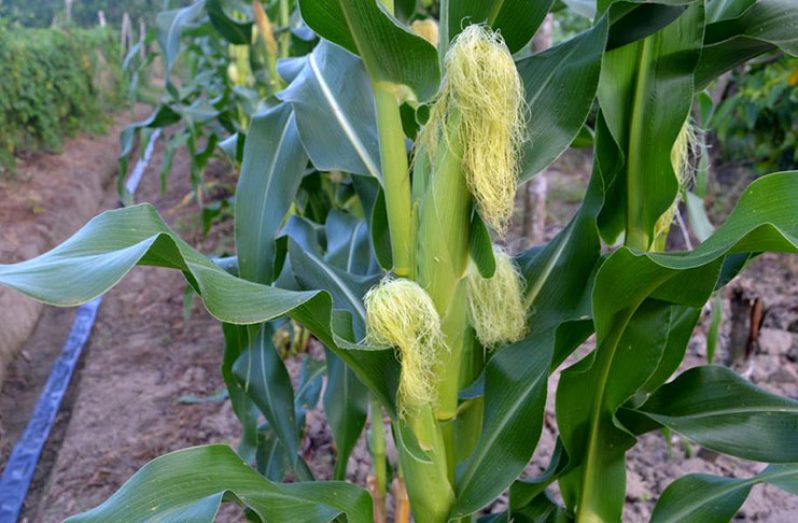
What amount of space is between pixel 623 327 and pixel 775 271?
322 cm

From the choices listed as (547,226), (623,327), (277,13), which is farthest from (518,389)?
(547,226)

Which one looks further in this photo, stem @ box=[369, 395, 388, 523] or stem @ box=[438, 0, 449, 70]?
stem @ box=[369, 395, 388, 523]

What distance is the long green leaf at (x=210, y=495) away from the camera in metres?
0.84

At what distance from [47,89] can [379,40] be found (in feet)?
27.5

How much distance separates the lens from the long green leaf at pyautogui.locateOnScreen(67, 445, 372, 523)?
84 cm

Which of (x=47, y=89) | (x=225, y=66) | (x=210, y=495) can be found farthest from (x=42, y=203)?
(x=210, y=495)

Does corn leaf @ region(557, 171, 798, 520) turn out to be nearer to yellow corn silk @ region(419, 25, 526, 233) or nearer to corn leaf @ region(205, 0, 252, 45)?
yellow corn silk @ region(419, 25, 526, 233)

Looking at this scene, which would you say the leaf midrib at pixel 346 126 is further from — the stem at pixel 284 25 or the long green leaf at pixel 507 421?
the stem at pixel 284 25

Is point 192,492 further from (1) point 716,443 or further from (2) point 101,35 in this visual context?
(2) point 101,35

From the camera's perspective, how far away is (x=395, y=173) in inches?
37.3

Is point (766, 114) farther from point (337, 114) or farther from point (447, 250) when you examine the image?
point (447, 250)

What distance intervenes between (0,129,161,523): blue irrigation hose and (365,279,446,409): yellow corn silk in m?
1.46

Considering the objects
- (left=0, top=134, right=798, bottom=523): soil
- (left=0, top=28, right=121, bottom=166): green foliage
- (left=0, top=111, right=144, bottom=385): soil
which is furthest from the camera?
(left=0, top=28, right=121, bottom=166): green foliage

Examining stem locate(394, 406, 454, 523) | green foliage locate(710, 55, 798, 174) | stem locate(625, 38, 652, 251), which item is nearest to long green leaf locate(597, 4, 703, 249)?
stem locate(625, 38, 652, 251)
